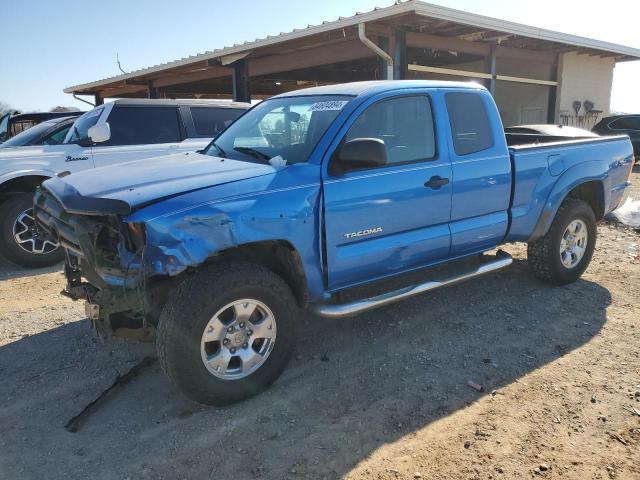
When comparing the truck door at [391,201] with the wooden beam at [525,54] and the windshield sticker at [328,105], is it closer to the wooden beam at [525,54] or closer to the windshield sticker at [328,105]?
the windshield sticker at [328,105]

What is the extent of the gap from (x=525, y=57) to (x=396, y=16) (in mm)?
6416

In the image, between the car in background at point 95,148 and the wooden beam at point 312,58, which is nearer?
the car in background at point 95,148

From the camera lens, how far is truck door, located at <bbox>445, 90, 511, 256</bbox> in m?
4.13

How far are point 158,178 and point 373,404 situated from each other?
78.5 inches

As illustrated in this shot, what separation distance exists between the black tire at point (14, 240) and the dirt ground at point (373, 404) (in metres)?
1.59

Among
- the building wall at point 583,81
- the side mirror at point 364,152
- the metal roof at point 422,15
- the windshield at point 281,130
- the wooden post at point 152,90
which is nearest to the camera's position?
the side mirror at point 364,152

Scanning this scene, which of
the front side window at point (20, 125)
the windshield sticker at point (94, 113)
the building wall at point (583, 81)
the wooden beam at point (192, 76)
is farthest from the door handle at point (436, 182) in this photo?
the building wall at point (583, 81)

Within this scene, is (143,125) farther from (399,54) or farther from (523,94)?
(523,94)

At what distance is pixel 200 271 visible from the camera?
3.04 m

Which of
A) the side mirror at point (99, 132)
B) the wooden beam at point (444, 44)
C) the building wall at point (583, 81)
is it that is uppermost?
the wooden beam at point (444, 44)

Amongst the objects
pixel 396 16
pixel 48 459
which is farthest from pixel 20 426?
pixel 396 16

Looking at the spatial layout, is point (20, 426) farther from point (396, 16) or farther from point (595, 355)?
point (396, 16)

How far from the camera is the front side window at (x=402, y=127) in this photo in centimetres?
375

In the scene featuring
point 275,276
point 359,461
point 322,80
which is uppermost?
point 322,80
